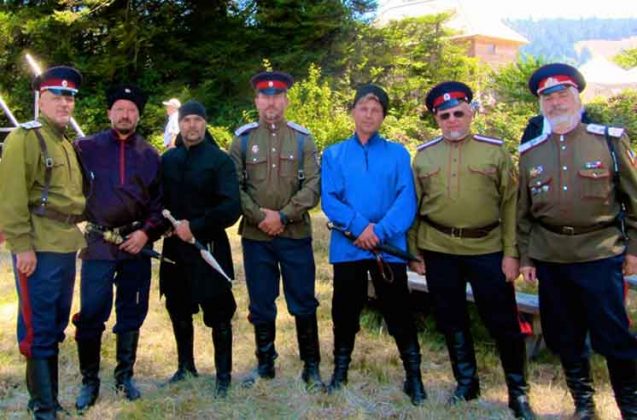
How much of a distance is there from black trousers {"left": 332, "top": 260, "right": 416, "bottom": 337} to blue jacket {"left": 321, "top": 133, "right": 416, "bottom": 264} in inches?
3.0

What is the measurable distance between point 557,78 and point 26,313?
3.30 metres

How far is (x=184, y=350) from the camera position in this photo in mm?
4395

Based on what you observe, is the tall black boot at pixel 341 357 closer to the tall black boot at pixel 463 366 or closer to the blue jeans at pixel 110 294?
the tall black boot at pixel 463 366

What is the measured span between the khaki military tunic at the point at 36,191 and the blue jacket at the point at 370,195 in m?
1.57

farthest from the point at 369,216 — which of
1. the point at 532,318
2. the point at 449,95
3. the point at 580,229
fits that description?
the point at 532,318

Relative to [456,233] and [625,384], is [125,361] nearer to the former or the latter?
[456,233]

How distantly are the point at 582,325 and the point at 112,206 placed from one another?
2909mm

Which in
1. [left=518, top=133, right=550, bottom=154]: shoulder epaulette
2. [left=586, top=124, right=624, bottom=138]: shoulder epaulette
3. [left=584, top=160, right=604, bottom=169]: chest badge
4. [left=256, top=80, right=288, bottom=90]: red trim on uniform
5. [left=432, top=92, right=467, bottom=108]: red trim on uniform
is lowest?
[left=584, top=160, right=604, bottom=169]: chest badge

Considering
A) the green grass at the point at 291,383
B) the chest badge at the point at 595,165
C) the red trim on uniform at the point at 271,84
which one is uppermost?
the red trim on uniform at the point at 271,84

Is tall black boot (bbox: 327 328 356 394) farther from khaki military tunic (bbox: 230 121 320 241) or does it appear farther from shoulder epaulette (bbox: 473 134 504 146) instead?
shoulder epaulette (bbox: 473 134 504 146)

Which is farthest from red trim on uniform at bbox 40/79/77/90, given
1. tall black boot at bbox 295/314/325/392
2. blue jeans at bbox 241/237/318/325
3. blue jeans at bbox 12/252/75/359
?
tall black boot at bbox 295/314/325/392

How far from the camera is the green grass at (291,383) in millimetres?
3828

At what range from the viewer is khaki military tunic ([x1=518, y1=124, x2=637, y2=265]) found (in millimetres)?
3318

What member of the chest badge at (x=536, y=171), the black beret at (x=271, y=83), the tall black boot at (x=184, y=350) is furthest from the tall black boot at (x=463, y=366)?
the black beret at (x=271, y=83)
